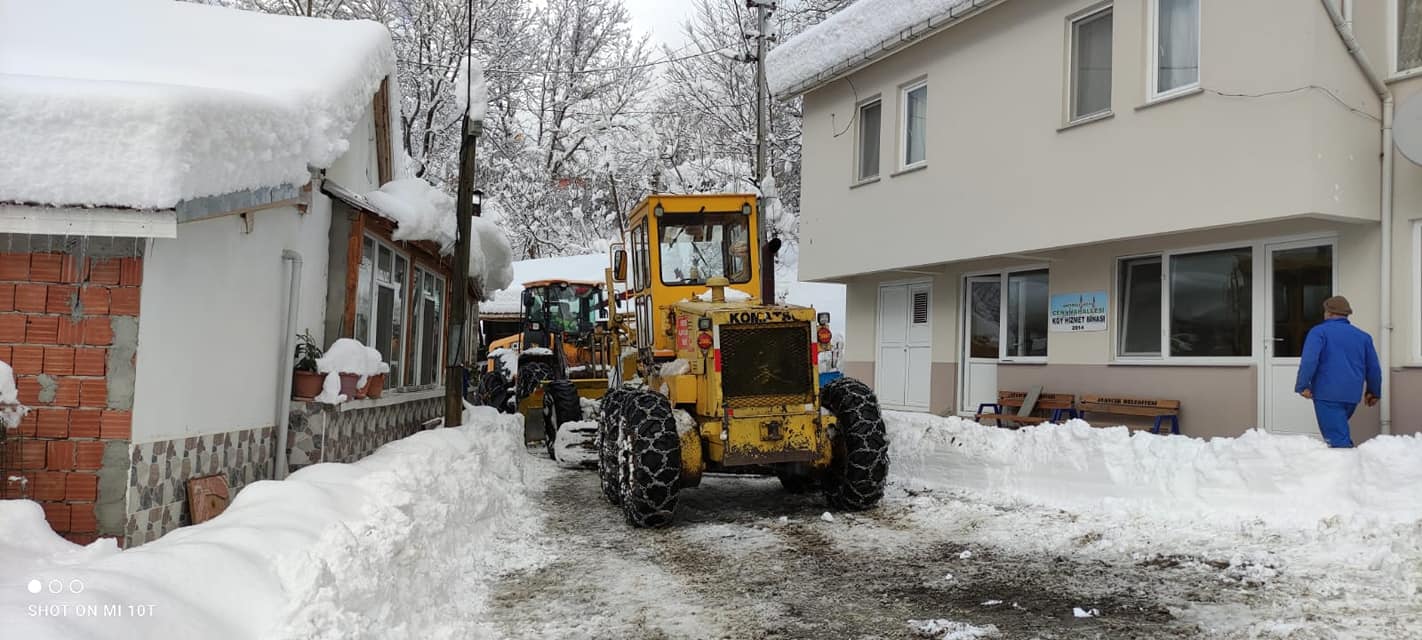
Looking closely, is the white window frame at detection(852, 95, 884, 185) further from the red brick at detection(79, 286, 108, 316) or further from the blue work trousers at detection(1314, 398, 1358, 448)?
the red brick at detection(79, 286, 108, 316)

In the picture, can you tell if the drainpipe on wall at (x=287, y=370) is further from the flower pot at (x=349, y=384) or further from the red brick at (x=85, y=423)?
the red brick at (x=85, y=423)

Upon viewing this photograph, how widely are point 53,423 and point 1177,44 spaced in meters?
9.67

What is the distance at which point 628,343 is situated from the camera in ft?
35.3

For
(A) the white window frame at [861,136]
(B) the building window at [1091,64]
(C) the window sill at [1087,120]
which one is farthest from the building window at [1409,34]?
(A) the white window frame at [861,136]

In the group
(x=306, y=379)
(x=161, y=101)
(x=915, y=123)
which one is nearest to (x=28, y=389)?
(x=161, y=101)

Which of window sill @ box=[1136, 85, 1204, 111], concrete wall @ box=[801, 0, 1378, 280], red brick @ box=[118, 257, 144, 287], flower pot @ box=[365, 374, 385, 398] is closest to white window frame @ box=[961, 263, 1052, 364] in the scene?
concrete wall @ box=[801, 0, 1378, 280]

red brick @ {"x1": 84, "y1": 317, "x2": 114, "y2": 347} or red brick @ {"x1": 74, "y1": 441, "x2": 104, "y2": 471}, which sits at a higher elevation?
red brick @ {"x1": 84, "y1": 317, "x2": 114, "y2": 347}

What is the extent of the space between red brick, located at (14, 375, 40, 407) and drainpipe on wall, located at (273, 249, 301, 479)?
6.72 ft

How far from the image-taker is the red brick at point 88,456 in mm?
5117

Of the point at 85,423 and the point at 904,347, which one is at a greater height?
the point at 904,347

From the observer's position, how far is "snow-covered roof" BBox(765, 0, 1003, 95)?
11.8m

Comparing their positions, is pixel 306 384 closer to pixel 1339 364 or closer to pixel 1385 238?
pixel 1339 364

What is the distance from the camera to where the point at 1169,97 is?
905 centimetres

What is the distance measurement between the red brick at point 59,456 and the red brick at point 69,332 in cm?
54
